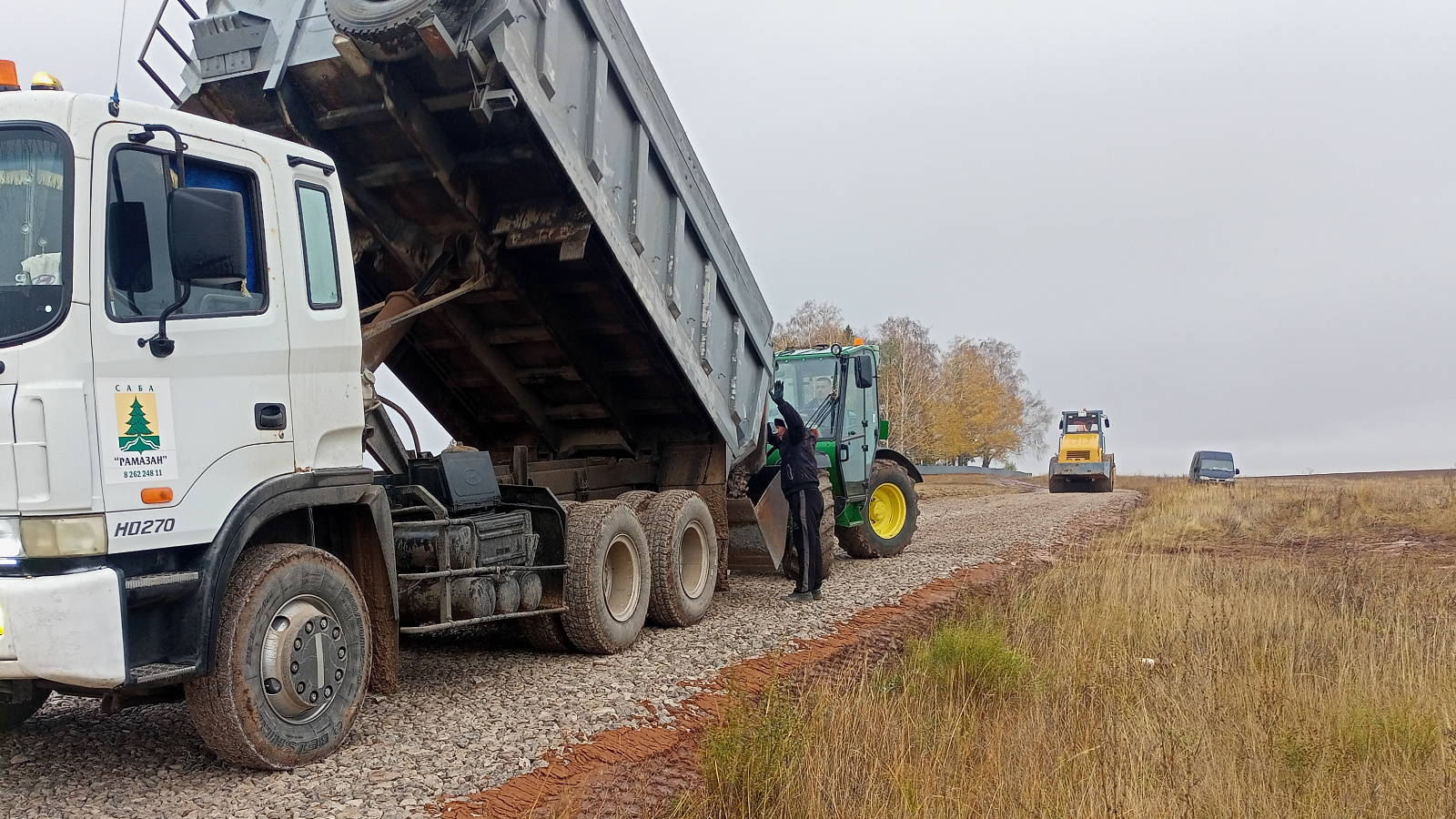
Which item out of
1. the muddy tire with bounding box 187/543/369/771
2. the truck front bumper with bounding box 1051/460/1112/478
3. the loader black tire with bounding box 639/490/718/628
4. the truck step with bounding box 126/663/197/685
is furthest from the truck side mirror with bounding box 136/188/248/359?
the truck front bumper with bounding box 1051/460/1112/478

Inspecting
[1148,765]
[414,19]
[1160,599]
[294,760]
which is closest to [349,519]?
[294,760]

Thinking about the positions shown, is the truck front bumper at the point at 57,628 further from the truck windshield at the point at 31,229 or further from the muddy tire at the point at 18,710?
the muddy tire at the point at 18,710

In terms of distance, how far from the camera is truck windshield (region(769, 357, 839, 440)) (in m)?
11.5

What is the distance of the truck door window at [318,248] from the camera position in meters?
4.41

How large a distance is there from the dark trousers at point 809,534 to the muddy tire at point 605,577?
6.46 ft

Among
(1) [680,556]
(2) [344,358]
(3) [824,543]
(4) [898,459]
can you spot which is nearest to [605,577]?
(1) [680,556]

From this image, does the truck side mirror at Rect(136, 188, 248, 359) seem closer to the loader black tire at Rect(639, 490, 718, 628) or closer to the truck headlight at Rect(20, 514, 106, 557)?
the truck headlight at Rect(20, 514, 106, 557)

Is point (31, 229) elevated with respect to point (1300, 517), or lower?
elevated

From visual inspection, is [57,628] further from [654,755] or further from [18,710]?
[654,755]

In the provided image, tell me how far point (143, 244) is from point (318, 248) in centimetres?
85

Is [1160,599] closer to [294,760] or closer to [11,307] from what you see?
[294,760]

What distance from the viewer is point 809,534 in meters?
8.55

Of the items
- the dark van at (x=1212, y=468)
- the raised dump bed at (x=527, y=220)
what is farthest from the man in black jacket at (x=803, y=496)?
the dark van at (x=1212, y=468)

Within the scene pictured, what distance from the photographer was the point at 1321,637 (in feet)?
23.1
